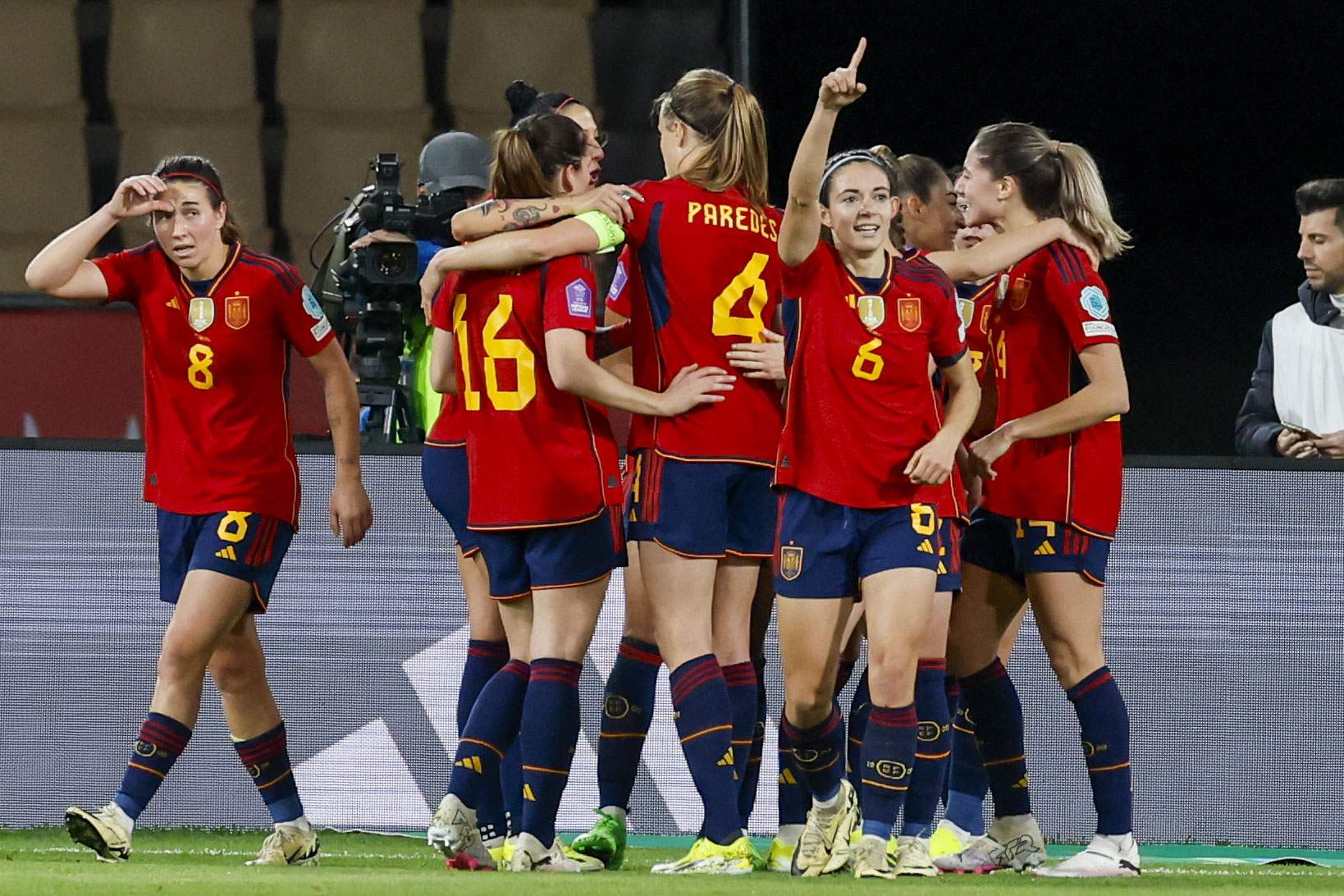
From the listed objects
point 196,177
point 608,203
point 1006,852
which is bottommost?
point 1006,852

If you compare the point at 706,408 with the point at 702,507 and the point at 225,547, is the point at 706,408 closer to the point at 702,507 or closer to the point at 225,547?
the point at 702,507

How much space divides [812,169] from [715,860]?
154cm

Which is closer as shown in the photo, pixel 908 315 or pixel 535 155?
pixel 908 315

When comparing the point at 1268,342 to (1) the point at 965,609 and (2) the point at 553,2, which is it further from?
(2) the point at 553,2

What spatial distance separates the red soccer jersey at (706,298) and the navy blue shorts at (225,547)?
1.02 meters

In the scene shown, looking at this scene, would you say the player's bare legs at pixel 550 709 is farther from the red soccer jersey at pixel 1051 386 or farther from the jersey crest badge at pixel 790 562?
the red soccer jersey at pixel 1051 386

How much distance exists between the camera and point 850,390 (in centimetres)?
471

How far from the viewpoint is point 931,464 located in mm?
4594

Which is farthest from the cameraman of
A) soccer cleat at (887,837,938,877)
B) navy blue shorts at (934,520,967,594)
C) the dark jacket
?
the dark jacket

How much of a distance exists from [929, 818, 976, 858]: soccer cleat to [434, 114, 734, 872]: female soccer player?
963 mm

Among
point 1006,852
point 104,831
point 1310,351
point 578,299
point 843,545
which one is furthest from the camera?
point 1310,351

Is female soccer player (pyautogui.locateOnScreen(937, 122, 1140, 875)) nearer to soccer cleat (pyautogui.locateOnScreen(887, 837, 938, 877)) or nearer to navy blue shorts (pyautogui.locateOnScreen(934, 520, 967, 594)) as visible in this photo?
navy blue shorts (pyautogui.locateOnScreen(934, 520, 967, 594))

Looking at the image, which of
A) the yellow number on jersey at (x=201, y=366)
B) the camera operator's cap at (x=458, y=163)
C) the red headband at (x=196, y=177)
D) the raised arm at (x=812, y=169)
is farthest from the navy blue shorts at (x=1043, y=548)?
the camera operator's cap at (x=458, y=163)

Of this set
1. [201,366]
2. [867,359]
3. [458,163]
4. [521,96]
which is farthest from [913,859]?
[458,163]
